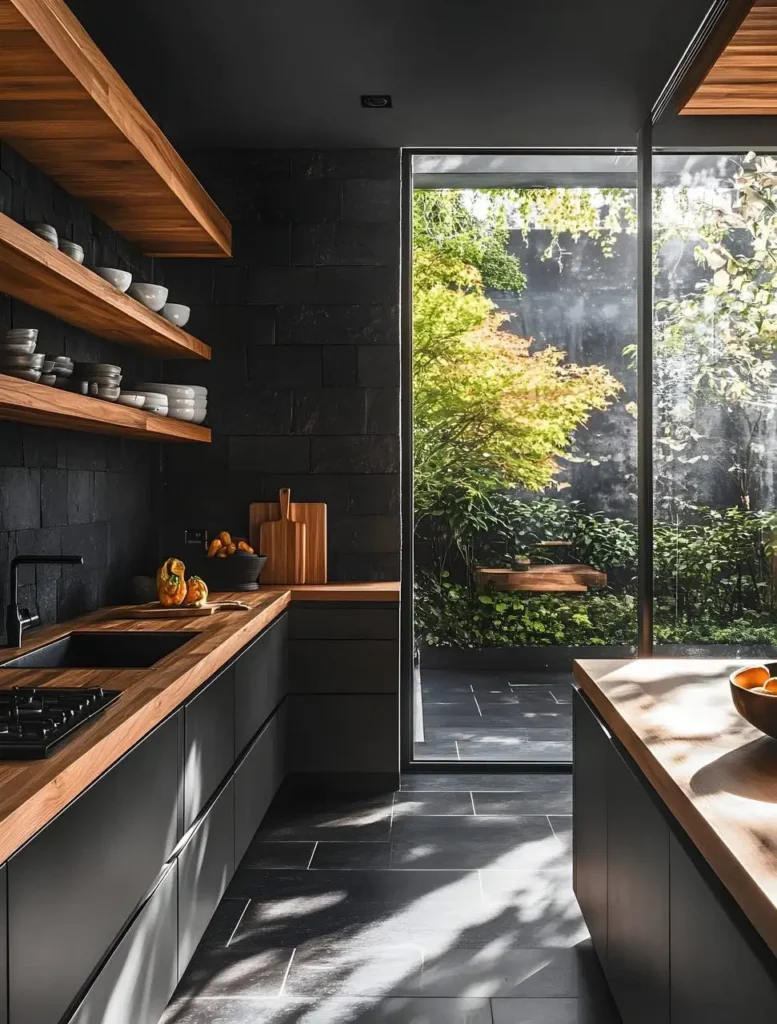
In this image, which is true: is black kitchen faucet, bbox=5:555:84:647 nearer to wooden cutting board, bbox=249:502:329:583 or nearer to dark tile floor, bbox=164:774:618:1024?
dark tile floor, bbox=164:774:618:1024

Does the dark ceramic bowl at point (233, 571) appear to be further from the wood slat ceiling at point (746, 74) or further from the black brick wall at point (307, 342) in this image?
the wood slat ceiling at point (746, 74)

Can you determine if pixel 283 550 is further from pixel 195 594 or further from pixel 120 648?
pixel 120 648

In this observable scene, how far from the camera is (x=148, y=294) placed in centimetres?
350

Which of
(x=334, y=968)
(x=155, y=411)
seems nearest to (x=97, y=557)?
(x=155, y=411)

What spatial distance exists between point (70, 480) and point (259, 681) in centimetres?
97

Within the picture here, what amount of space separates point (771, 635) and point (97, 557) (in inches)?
103

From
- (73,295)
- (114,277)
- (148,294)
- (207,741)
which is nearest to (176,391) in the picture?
(148,294)

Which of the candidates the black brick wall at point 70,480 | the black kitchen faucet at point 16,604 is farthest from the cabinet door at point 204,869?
the black brick wall at point 70,480

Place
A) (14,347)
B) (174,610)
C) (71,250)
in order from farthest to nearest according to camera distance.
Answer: (174,610)
(71,250)
(14,347)

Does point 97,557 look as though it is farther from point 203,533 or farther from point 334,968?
point 334,968

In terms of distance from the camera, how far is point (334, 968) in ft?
8.71

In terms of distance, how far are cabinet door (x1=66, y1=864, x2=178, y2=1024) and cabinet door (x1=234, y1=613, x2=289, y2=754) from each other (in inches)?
33.1

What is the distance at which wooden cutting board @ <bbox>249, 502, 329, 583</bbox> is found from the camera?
14.8 feet

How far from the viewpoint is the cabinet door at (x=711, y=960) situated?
121 centimetres
